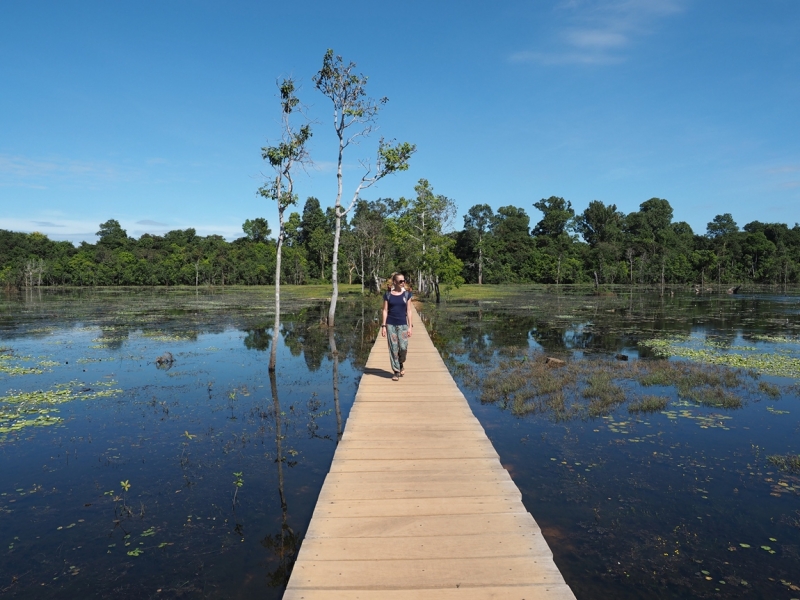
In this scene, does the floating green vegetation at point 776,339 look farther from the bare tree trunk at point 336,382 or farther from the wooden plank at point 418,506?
the wooden plank at point 418,506

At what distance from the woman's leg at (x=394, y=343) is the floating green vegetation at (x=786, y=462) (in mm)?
6270

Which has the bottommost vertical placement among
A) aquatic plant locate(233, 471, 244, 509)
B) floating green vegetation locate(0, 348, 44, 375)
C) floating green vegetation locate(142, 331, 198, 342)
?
aquatic plant locate(233, 471, 244, 509)

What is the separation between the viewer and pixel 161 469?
24.3 feet

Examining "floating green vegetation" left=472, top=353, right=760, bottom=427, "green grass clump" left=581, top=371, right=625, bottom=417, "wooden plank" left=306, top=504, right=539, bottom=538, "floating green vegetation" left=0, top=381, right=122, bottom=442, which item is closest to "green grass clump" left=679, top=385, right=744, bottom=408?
"floating green vegetation" left=472, top=353, right=760, bottom=427

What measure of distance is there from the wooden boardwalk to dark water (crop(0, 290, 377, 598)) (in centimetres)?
96

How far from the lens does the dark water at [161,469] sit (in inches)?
201

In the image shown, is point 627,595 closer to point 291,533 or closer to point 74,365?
point 291,533

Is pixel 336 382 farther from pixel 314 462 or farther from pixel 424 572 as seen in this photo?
pixel 424 572

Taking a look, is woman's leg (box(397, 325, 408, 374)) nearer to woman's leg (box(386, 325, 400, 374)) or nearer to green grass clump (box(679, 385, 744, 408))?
woman's leg (box(386, 325, 400, 374))

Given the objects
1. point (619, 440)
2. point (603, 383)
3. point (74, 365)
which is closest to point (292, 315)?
point (74, 365)

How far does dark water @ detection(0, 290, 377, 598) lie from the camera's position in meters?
5.10

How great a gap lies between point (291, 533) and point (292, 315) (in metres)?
24.8

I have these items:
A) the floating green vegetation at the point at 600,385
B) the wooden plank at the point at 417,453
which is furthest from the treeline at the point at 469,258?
the wooden plank at the point at 417,453

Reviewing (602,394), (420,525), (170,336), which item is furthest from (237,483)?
(170,336)
